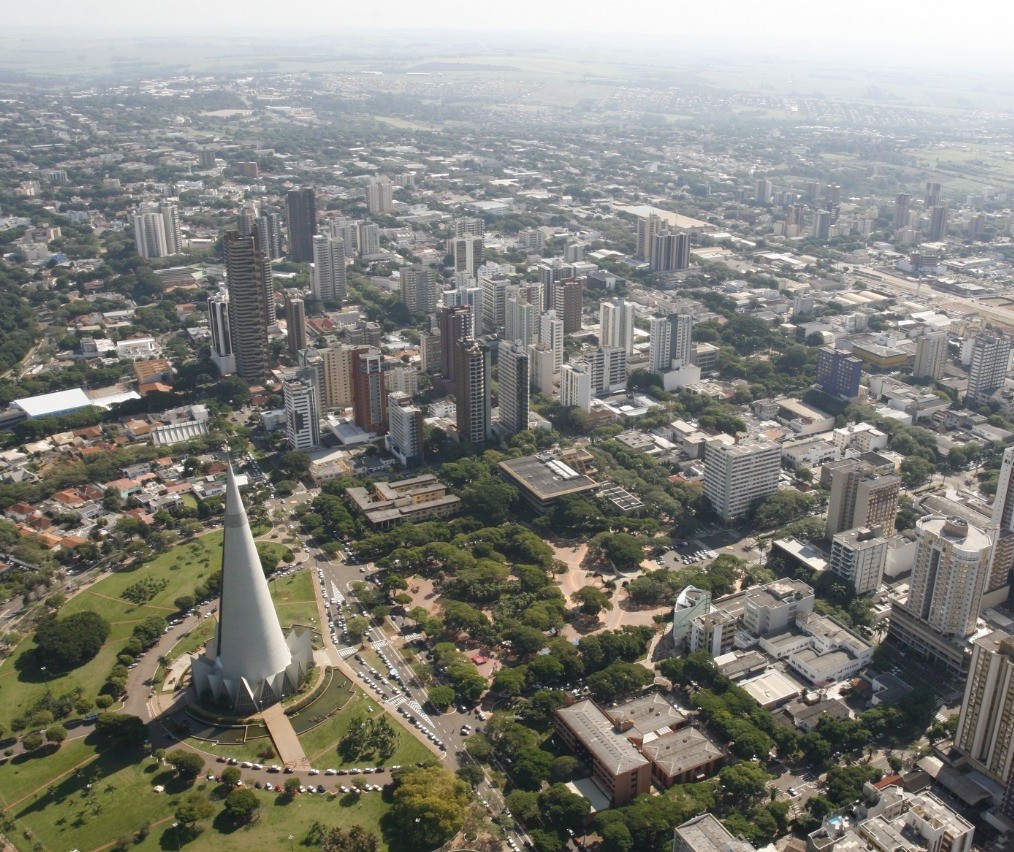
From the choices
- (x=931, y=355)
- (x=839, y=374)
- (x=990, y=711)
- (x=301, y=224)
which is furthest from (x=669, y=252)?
(x=990, y=711)

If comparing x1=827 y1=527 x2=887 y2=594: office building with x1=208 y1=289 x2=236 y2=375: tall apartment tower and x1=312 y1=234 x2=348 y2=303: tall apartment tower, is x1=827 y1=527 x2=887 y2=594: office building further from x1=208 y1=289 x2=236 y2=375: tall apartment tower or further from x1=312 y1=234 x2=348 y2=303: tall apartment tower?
x1=312 y1=234 x2=348 y2=303: tall apartment tower

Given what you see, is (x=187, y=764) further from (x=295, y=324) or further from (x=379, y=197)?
(x=379, y=197)

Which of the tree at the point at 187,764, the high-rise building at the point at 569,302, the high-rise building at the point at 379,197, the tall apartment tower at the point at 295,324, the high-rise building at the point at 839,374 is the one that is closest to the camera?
the tree at the point at 187,764

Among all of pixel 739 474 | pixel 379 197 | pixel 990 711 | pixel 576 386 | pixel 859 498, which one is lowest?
pixel 576 386

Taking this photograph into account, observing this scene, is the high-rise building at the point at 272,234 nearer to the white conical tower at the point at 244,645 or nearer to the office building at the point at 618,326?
the office building at the point at 618,326

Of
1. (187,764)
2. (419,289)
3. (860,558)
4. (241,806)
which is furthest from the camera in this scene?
(419,289)

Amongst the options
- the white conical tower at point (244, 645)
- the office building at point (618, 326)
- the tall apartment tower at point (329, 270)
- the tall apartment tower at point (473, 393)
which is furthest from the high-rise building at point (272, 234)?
the white conical tower at point (244, 645)
